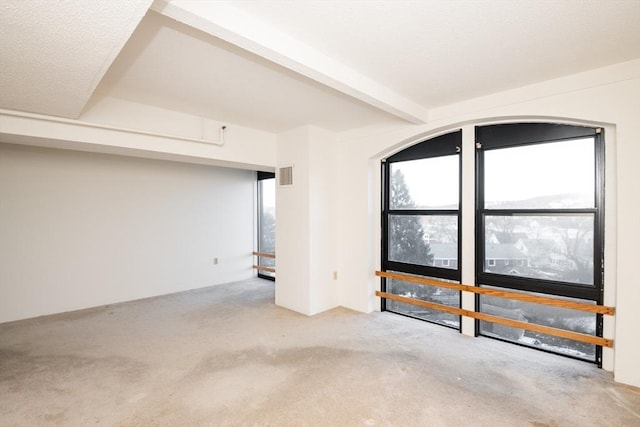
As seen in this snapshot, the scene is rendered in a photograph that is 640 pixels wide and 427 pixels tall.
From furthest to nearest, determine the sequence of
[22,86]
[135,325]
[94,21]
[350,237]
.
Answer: [350,237]
[135,325]
[22,86]
[94,21]

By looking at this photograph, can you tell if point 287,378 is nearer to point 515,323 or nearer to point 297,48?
point 515,323

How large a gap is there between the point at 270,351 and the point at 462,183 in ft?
8.75

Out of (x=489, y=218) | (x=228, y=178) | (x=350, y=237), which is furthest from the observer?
(x=228, y=178)

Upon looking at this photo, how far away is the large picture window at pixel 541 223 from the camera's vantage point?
8.63ft

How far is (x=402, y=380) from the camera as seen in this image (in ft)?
7.88

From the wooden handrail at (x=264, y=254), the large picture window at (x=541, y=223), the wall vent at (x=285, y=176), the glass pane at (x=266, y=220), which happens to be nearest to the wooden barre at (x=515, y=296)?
the large picture window at (x=541, y=223)

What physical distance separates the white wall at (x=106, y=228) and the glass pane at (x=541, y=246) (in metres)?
4.49

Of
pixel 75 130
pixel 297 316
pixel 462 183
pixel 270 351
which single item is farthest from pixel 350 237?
pixel 75 130

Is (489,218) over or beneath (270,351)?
over

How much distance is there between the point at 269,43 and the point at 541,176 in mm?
2735

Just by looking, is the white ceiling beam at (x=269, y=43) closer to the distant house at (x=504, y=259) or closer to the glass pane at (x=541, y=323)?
the distant house at (x=504, y=259)

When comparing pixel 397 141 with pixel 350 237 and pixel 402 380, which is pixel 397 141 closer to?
pixel 350 237

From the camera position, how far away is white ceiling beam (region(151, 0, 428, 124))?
5.05 feet

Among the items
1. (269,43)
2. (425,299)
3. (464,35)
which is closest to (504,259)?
(425,299)
